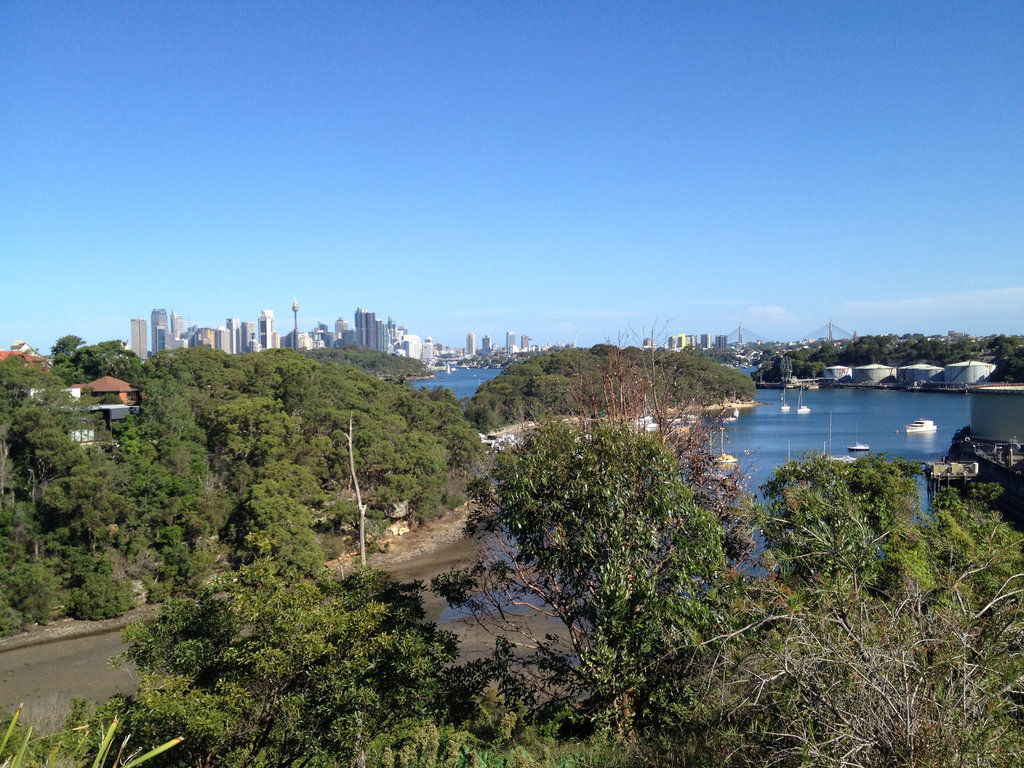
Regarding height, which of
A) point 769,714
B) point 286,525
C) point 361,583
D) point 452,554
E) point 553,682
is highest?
point 769,714

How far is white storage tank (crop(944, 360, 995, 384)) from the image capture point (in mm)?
36000

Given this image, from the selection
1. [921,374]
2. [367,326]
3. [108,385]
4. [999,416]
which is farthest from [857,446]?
[367,326]

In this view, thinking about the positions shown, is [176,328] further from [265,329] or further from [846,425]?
[846,425]

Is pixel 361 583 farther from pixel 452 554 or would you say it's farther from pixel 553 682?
pixel 452 554

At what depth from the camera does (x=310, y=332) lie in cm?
9112

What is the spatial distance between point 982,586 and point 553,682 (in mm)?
→ 2098

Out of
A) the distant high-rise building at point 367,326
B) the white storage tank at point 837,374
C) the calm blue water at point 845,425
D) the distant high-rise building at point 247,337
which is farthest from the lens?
the distant high-rise building at point 367,326

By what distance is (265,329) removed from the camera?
71.3 m

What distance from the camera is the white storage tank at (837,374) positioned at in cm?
4703

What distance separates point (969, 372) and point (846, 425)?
1364cm

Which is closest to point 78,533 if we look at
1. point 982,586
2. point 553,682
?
point 553,682

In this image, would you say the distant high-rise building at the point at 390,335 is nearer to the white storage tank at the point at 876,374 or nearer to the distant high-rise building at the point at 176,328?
the distant high-rise building at the point at 176,328

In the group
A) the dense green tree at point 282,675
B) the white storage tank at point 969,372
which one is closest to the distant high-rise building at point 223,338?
the white storage tank at point 969,372

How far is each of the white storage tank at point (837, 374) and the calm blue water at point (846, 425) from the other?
496 cm
